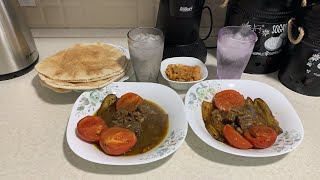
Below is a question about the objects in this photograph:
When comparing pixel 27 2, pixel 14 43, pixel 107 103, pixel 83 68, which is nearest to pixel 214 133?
pixel 107 103

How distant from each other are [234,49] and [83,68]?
1.36 ft

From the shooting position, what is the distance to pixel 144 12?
107cm

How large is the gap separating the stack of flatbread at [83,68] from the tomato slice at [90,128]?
11cm

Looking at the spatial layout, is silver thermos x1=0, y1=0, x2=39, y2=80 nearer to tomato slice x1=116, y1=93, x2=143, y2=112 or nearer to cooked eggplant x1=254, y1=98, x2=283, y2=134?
tomato slice x1=116, y1=93, x2=143, y2=112

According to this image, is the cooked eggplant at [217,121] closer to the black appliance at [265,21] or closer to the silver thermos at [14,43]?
the black appliance at [265,21]

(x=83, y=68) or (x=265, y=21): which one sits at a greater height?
(x=265, y=21)

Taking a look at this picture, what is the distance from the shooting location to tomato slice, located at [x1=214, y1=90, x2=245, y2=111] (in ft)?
2.58

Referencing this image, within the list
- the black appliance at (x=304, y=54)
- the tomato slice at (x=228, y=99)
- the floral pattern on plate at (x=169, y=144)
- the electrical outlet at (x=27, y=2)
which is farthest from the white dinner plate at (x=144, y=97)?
the electrical outlet at (x=27, y=2)

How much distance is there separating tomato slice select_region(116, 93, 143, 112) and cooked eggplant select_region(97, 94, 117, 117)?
17 mm

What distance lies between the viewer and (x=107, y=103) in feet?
2.59

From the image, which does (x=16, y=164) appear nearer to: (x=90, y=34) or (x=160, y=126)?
(x=160, y=126)

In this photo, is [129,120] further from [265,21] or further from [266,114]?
[265,21]

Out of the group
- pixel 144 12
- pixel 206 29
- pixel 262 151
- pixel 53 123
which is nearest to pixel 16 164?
pixel 53 123

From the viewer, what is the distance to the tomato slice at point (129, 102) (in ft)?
2.56
